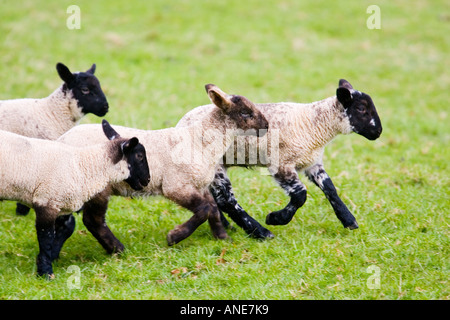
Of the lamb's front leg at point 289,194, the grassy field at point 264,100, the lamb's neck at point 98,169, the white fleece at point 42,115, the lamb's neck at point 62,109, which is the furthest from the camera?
the lamb's neck at point 62,109

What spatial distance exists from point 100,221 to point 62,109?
2241 mm

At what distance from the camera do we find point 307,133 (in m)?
8.05

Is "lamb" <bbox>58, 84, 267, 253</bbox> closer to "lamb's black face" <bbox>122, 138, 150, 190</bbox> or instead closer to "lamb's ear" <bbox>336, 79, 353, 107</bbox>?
"lamb's black face" <bbox>122, 138, 150, 190</bbox>

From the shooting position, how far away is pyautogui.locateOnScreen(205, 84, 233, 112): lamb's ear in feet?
24.7

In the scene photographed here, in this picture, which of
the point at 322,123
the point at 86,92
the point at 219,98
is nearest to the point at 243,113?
the point at 219,98

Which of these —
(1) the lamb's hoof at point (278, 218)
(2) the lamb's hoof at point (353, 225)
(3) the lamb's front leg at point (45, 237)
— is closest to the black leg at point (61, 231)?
(3) the lamb's front leg at point (45, 237)

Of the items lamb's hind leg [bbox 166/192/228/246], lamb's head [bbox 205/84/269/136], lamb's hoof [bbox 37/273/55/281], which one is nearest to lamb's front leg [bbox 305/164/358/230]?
lamb's head [bbox 205/84/269/136]

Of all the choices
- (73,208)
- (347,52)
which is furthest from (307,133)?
(347,52)

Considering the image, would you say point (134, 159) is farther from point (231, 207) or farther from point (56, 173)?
point (231, 207)

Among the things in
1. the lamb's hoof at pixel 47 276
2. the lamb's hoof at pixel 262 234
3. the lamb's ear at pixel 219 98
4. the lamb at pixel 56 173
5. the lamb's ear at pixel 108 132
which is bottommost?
the lamb's hoof at pixel 47 276

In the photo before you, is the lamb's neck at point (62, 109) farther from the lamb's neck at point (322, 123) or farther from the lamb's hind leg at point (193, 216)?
the lamb's neck at point (322, 123)

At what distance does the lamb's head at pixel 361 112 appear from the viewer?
7988 millimetres
